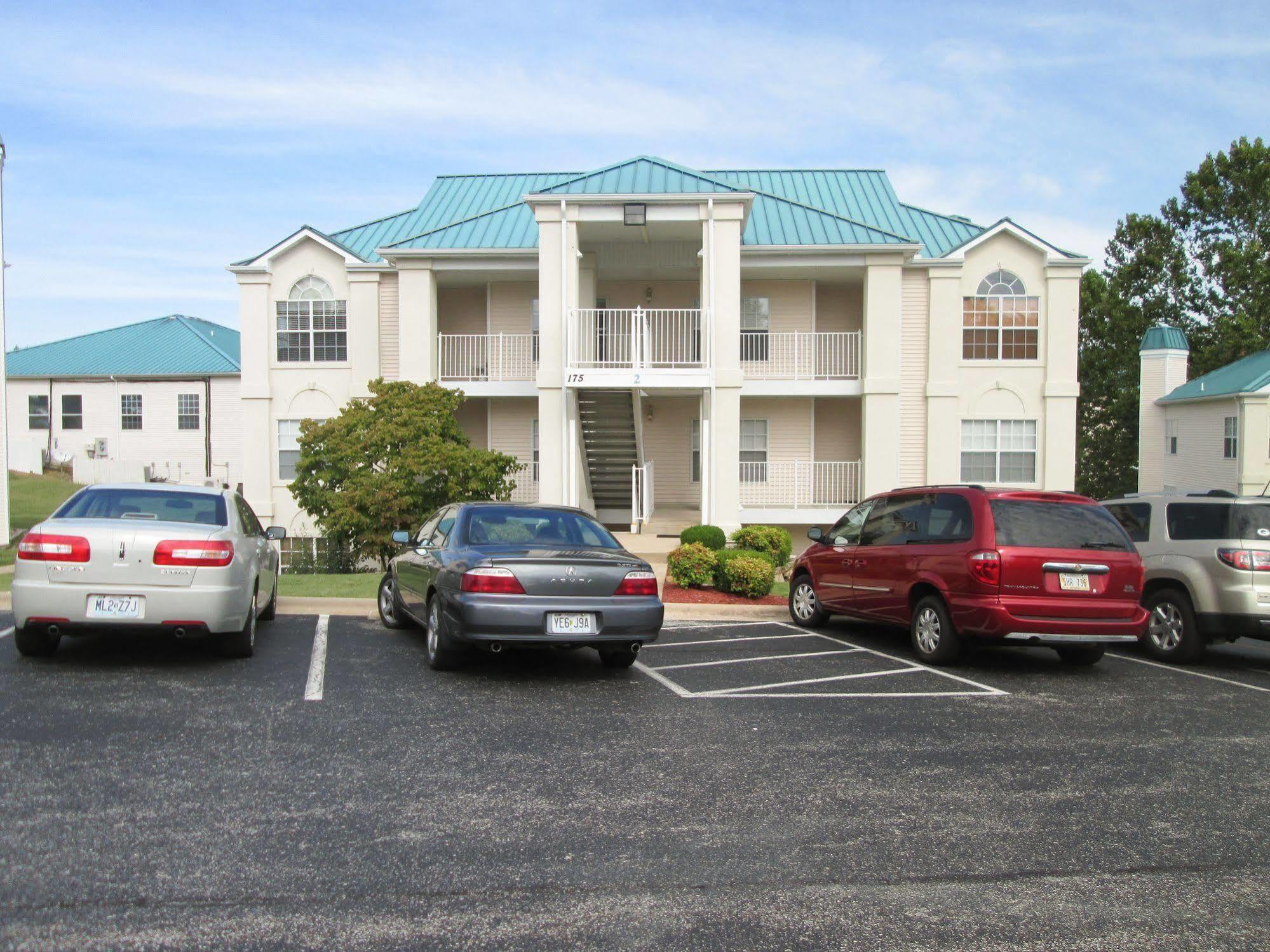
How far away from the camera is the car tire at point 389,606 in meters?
11.1

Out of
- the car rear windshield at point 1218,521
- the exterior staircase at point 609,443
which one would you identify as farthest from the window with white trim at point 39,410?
the car rear windshield at point 1218,521

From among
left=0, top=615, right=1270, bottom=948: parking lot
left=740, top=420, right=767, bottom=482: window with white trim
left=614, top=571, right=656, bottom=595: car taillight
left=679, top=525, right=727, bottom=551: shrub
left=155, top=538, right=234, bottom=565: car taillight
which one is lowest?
left=0, top=615, right=1270, bottom=948: parking lot

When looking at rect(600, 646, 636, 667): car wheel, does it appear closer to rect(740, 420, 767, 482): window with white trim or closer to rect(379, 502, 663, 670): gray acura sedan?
rect(379, 502, 663, 670): gray acura sedan

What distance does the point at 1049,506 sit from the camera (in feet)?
31.5

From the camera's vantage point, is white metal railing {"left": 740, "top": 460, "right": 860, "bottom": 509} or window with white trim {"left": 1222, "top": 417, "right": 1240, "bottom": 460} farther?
window with white trim {"left": 1222, "top": 417, "right": 1240, "bottom": 460}

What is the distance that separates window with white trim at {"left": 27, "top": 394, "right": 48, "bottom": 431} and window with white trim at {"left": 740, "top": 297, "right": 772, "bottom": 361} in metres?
28.7

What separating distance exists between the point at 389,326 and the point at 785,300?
8.63 meters

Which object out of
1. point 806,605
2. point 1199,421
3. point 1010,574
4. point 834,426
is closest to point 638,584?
point 1010,574

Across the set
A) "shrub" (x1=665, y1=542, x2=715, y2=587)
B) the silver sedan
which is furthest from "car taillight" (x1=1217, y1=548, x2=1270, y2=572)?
the silver sedan

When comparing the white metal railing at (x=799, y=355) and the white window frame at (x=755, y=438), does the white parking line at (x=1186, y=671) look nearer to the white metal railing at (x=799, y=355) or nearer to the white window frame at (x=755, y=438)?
the white metal railing at (x=799, y=355)

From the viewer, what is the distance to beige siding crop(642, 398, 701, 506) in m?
24.0

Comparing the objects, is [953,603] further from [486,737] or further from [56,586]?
[56,586]

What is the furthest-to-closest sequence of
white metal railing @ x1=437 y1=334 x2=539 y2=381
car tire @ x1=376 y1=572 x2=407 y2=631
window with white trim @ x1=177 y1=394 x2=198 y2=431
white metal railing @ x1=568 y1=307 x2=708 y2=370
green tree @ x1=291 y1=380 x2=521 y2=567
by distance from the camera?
window with white trim @ x1=177 y1=394 x2=198 y2=431
white metal railing @ x1=437 y1=334 x2=539 y2=381
white metal railing @ x1=568 y1=307 x2=708 y2=370
green tree @ x1=291 y1=380 x2=521 y2=567
car tire @ x1=376 y1=572 x2=407 y2=631

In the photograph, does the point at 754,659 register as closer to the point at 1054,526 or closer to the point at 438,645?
the point at 1054,526
